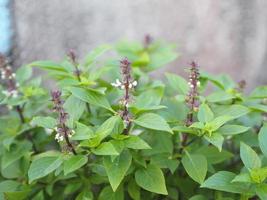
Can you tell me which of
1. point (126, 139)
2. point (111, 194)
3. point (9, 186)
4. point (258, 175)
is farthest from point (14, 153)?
point (258, 175)

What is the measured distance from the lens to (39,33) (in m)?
Answer: 2.71

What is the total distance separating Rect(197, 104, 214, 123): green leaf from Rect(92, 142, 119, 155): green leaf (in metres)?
0.33

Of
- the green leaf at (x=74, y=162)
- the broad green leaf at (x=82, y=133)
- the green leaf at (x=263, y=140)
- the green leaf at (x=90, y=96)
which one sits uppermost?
the green leaf at (x=90, y=96)

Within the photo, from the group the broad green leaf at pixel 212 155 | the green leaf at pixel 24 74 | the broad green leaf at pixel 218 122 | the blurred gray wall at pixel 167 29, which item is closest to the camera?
the broad green leaf at pixel 218 122

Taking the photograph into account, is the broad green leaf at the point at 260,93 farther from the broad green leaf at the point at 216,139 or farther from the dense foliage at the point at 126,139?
the broad green leaf at the point at 216,139

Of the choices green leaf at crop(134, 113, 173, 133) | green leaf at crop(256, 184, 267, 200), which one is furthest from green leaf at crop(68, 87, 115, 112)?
green leaf at crop(256, 184, 267, 200)

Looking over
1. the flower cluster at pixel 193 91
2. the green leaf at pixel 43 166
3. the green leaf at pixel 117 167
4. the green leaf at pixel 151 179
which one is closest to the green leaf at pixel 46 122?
the green leaf at pixel 43 166

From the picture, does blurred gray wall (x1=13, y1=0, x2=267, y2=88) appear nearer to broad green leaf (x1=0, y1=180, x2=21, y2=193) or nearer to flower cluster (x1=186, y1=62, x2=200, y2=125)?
broad green leaf (x1=0, y1=180, x2=21, y2=193)

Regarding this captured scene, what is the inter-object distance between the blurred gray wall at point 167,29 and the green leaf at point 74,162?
1.23 metres

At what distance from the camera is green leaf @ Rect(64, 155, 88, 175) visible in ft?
4.98

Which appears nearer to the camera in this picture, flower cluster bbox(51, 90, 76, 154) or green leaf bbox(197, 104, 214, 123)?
flower cluster bbox(51, 90, 76, 154)

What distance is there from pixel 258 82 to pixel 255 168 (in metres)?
1.78

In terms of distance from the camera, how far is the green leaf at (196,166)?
64.2 inches

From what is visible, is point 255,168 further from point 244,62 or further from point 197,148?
point 244,62
